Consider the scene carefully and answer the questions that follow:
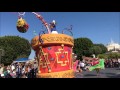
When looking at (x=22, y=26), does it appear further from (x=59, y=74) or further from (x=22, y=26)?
(x=59, y=74)

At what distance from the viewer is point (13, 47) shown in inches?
1048

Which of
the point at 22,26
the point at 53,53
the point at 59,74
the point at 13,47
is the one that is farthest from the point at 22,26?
the point at 13,47

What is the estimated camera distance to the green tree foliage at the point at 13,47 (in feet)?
79.3

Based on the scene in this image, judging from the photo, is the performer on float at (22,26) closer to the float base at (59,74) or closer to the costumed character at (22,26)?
the costumed character at (22,26)

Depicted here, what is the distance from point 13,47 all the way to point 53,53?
1875cm

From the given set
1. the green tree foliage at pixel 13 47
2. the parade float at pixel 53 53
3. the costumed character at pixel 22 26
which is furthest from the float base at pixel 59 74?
the green tree foliage at pixel 13 47

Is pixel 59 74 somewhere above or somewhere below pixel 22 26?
below

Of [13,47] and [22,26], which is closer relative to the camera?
[22,26]

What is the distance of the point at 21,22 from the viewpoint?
7.91 metres

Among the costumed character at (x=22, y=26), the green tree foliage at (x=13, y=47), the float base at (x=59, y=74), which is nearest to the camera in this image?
the costumed character at (x=22, y=26)

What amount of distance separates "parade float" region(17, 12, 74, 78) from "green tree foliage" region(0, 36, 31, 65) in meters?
15.0

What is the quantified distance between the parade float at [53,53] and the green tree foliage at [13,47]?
15022 millimetres
